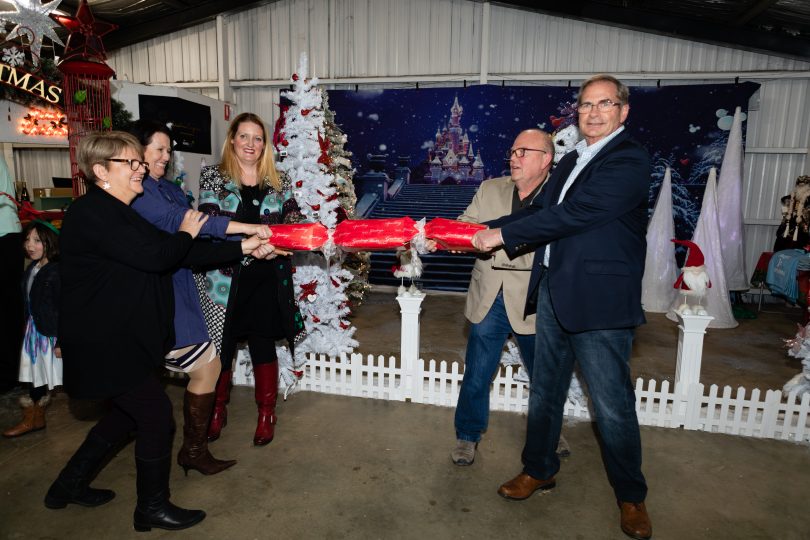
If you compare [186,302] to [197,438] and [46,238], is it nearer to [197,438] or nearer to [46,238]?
[197,438]

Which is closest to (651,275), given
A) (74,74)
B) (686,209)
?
(686,209)

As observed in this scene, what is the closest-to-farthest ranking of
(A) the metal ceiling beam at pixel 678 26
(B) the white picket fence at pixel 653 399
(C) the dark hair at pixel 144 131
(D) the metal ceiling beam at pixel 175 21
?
1. (C) the dark hair at pixel 144 131
2. (B) the white picket fence at pixel 653 399
3. (A) the metal ceiling beam at pixel 678 26
4. (D) the metal ceiling beam at pixel 175 21

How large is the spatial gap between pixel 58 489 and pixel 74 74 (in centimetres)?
561

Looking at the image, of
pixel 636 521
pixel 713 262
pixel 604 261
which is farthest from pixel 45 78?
pixel 713 262

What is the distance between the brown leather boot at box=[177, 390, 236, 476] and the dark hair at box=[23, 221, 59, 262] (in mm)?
1587

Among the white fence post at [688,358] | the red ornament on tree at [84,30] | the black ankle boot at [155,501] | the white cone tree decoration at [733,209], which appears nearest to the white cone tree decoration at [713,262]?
the white cone tree decoration at [733,209]

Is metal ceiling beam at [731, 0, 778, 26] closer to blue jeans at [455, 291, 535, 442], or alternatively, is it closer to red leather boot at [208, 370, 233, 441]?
blue jeans at [455, 291, 535, 442]

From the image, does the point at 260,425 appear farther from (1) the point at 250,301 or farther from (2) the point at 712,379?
(2) the point at 712,379

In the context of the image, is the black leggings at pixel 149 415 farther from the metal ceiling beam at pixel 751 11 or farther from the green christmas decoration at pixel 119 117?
the metal ceiling beam at pixel 751 11

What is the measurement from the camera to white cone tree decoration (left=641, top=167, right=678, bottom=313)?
27.0ft

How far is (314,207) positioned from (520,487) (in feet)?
10.4

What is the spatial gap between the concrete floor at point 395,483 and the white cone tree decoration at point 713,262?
4.40 metres

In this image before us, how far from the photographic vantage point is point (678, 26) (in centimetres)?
870

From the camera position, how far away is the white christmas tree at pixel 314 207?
4723 mm
